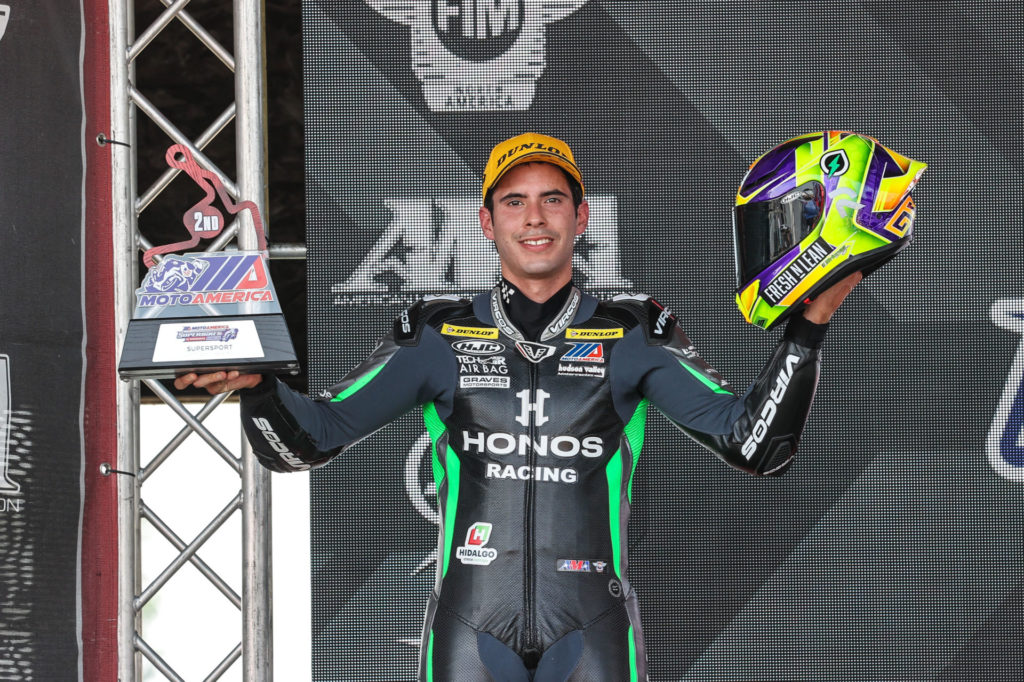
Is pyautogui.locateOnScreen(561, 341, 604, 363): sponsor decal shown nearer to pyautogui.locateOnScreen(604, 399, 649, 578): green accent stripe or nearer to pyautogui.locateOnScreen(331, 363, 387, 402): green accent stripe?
pyautogui.locateOnScreen(604, 399, 649, 578): green accent stripe

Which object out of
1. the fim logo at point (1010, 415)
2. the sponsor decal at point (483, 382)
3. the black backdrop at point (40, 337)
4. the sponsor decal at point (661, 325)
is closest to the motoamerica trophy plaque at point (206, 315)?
the sponsor decal at point (483, 382)

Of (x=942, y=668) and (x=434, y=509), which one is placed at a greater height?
(x=434, y=509)

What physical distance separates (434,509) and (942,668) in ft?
5.25

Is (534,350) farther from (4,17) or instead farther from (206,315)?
(4,17)

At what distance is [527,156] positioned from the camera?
2.23 meters

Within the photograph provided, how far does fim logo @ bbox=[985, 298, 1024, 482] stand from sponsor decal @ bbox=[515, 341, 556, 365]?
68.1 inches

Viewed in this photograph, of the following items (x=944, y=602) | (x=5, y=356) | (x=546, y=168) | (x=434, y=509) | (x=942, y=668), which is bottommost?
(x=942, y=668)

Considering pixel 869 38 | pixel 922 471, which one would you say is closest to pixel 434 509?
pixel 922 471

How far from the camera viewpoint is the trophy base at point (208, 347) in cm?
185

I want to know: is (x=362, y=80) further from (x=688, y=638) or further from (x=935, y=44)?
(x=688, y=638)

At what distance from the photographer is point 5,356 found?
273 cm

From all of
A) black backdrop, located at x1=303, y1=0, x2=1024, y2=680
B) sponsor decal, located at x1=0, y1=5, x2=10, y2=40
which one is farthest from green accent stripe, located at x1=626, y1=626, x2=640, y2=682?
sponsor decal, located at x1=0, y1=5, x2=10, y2=40

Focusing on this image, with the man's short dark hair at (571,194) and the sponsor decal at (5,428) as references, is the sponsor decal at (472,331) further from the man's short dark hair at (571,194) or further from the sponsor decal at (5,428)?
the sponsor decal at (5,428)

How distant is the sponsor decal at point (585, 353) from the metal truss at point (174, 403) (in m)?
1.16
